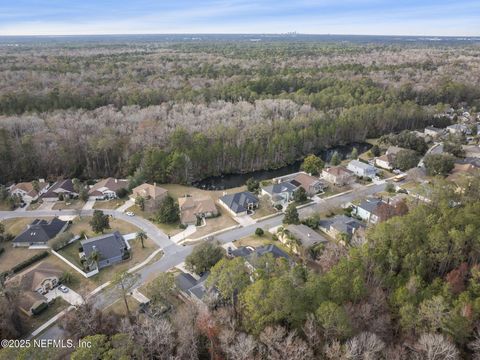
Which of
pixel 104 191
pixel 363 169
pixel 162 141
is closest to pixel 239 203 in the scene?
pixel 104 191

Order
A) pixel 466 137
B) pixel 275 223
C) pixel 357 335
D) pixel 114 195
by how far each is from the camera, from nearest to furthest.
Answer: pixel 357 335, pixel 275 223, pixel 114 195, pixel 466 137

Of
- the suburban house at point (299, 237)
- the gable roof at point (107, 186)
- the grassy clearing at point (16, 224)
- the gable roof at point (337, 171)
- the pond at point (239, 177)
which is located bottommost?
the pond at point (239, 177)

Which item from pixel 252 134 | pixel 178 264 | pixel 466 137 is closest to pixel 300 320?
pixel 178 264

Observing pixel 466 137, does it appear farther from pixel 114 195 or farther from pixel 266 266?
pixel 114 195

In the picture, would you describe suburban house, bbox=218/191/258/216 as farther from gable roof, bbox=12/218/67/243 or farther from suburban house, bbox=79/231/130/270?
gable roof, bbox=12/218/67/243

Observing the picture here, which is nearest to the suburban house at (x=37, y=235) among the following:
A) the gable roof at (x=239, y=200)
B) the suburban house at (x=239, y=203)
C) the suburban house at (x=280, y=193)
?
the suburban house at (x=239, y=203)

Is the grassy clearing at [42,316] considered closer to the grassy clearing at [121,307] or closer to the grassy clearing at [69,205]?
the grassy clearing at [121,307]
